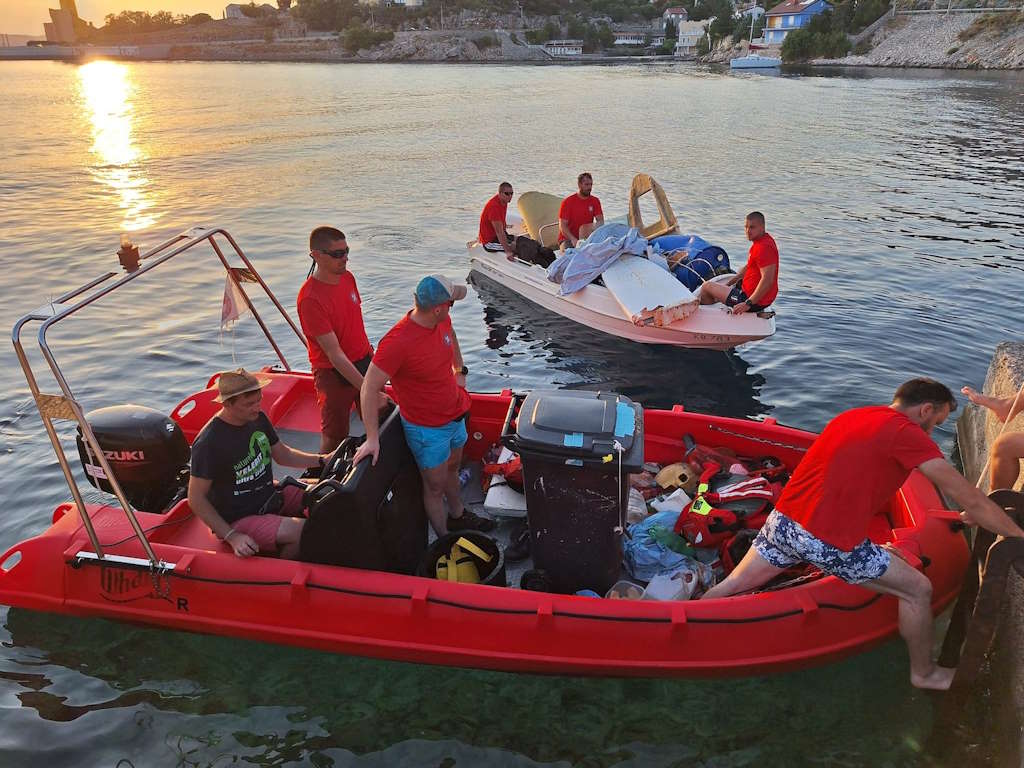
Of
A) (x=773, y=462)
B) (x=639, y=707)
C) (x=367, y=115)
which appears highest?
(x=367, y=115)

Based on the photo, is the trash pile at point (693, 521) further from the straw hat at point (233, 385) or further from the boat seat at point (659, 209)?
the boat seat at point (659, 209)

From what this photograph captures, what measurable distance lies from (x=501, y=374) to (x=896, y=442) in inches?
283

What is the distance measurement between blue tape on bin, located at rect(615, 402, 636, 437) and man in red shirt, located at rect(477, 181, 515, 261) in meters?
8.48

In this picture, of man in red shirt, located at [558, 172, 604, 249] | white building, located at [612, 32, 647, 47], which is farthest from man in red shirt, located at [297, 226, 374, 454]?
white building, located at [612, 32, 647, 47]

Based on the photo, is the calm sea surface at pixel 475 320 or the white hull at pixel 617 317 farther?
the white hull at pixel 617 317

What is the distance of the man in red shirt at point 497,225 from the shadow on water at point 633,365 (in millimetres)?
1420

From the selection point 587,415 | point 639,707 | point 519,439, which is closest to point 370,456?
point 519,439

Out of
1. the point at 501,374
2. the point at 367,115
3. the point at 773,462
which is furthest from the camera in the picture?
the point at 367,115

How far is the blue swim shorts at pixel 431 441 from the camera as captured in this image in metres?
5.18

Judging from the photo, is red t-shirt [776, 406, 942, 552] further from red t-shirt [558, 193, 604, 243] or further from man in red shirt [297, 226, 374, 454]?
red t-shirt [558, 193, 604, 243]

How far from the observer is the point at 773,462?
635 centimetres

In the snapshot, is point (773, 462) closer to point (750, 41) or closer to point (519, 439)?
point (519, 439)

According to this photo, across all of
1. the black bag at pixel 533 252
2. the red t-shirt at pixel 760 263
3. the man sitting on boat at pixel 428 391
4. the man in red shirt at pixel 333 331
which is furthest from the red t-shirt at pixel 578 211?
the man sitting on boat at pixel 428 391

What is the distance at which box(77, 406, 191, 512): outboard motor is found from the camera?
18.1 ft
